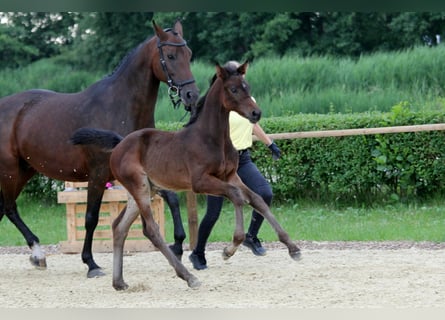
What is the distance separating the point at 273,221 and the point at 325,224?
13.8 ft

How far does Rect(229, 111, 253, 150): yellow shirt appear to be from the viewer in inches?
234

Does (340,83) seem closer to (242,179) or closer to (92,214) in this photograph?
(242,179)

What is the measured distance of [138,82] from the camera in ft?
19.7

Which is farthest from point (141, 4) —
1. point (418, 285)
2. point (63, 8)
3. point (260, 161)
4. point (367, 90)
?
point (367, 90)

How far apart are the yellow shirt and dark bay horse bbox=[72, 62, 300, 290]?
2.79 ft

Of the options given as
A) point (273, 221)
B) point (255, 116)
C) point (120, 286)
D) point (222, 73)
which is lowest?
point (120, 286)

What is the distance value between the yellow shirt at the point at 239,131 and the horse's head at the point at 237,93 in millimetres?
1058

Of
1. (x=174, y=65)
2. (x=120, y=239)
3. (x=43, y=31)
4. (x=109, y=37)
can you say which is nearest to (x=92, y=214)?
(x=120, y=239)

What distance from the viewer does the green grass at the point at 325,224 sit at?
802cm

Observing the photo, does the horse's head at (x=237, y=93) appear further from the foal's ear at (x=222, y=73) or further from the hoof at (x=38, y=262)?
the hoof at (x=38, y=262)

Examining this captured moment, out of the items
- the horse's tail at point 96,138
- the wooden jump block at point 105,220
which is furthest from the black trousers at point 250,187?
the wooden jump block at point 105,220

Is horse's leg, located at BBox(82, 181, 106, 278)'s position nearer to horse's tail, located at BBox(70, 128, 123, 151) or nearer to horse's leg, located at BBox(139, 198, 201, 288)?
horse's tail, located at BBox(70, 128, 123, 151)

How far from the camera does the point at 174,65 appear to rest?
5746mm

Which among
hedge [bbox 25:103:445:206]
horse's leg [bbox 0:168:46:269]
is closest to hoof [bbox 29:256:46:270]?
horse's leg [bbox 0:168:46:269]
